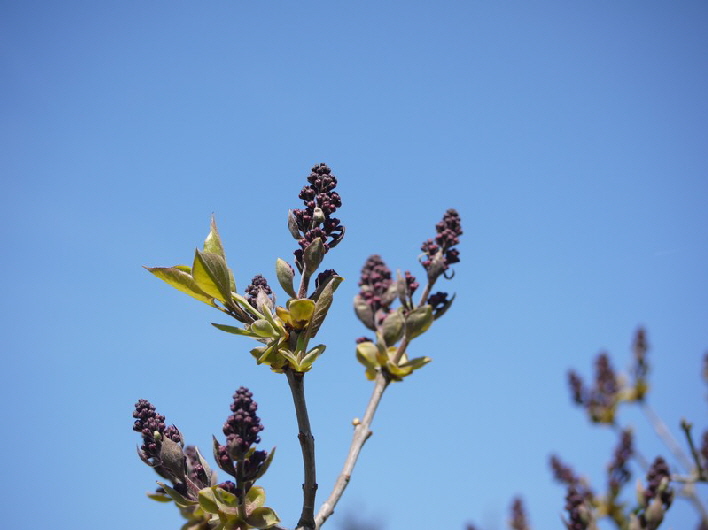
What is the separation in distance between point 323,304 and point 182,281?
1.98 ft

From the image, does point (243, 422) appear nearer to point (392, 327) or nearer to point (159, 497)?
point (159, 497)

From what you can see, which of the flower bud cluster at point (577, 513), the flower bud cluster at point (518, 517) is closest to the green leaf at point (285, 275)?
the flower bud cluster at point (577, 513)

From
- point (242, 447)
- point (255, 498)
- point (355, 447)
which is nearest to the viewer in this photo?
point (355, 447)

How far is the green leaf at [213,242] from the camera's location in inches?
98.3

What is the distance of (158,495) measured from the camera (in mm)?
2209

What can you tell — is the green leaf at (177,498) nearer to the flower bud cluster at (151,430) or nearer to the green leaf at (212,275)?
the flower bud cluster at (151,430)

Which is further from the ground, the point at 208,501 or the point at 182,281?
the point at 182,281

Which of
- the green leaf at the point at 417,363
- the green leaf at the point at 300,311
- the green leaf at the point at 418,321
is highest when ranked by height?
the green leaf at the point at 300,311

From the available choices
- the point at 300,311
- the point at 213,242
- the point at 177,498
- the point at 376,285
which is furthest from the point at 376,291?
the point at 177,498

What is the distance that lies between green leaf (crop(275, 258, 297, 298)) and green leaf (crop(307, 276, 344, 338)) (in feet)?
0.46

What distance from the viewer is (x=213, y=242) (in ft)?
8.21

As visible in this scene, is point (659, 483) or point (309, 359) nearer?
point (659, 483)

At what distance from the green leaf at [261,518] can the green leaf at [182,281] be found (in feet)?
2.63

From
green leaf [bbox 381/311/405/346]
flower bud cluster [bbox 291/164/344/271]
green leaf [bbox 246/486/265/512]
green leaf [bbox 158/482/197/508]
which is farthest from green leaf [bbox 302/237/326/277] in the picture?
green leaf [bbox 158/482/197/508]
